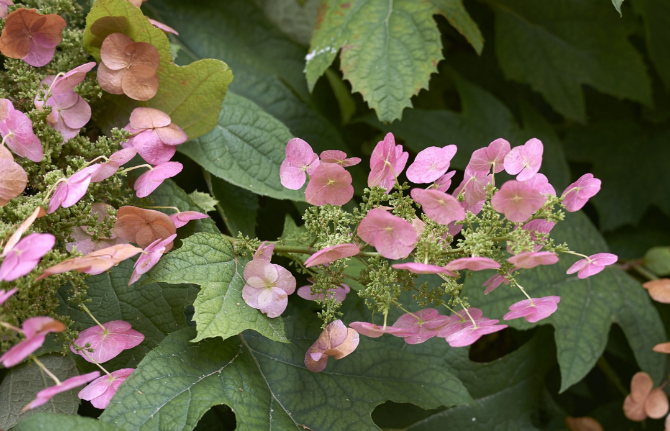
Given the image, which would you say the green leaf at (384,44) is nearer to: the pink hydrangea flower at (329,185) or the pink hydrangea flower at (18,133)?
the pink hydrangea flower at (329,185)

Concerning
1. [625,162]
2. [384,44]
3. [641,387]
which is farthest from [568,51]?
[641,387]

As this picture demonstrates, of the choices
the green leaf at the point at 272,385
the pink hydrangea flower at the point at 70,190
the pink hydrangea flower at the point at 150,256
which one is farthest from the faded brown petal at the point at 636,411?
the pink hydrangea flower at the point at 70,190

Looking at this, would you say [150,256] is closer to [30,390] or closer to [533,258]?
[30,390]

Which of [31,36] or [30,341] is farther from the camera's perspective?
[31,36]

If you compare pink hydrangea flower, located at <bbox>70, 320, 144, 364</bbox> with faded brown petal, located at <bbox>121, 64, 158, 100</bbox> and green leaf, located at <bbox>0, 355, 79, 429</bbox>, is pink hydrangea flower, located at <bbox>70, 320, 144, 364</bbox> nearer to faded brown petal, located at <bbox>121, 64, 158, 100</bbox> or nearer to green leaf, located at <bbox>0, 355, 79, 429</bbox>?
green leaf, located at <bbox>0, 355, 79, 429</bbox>

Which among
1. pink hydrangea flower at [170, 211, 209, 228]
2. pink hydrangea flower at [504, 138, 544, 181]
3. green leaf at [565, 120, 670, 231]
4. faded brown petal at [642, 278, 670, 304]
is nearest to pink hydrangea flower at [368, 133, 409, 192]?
pink hydrangea flower at [504, 138, 544, 181]

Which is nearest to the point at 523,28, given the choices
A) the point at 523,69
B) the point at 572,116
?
the point at 523,69
